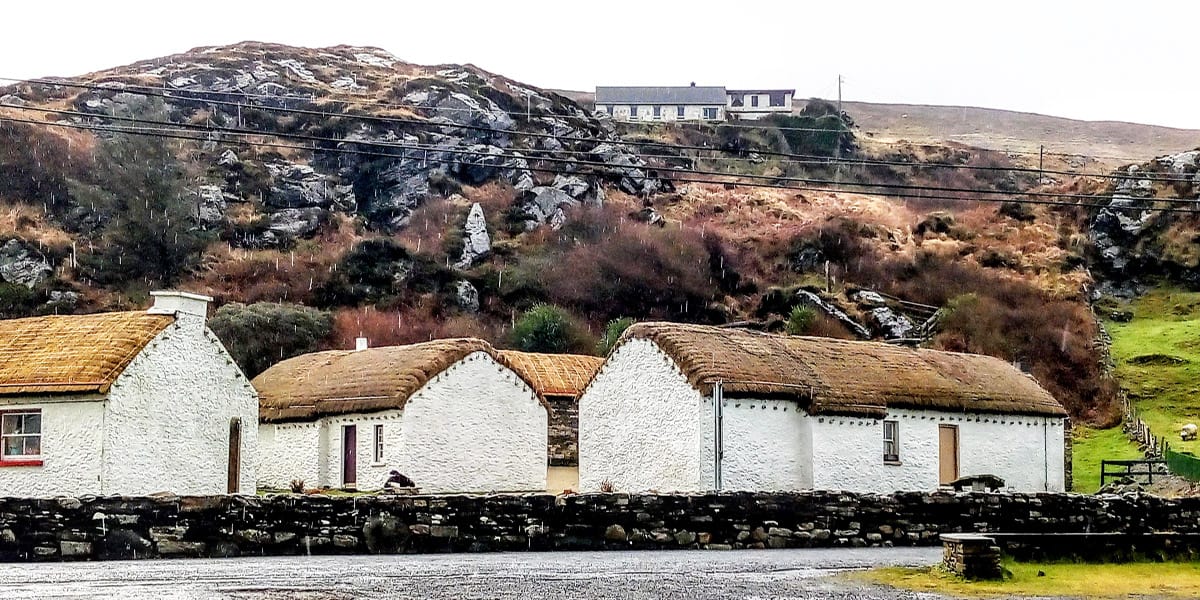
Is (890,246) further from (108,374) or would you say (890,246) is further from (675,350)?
(108,374)

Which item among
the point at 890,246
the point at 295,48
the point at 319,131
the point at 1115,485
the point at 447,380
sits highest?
the point at 295,48

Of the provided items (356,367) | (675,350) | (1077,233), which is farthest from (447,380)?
(1077,233)

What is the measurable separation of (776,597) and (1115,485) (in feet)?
82.6

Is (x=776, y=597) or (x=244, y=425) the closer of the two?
(x=776, y=597)

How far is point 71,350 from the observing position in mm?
28906

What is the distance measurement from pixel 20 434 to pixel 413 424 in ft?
31.2

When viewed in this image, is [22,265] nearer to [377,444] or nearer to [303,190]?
[303,190]

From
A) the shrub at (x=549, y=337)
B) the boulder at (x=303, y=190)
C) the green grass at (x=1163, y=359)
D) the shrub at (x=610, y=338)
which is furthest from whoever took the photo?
the boulder at (x=303, y=190)

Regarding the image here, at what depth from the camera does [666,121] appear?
11925 centimetres

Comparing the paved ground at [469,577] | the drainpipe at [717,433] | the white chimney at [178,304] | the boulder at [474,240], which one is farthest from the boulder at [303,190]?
the paved ground at [469,577]

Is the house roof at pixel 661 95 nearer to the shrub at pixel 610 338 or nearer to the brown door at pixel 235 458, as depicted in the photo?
the shrub at pixel 610 338

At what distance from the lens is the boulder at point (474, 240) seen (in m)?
75.5

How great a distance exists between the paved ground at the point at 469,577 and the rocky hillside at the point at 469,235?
112 ft

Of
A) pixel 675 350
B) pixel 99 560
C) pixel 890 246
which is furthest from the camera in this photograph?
pixel 890 246
